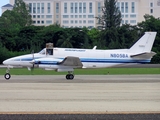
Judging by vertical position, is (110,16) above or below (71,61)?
above

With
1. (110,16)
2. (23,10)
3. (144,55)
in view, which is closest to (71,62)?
(144,55)

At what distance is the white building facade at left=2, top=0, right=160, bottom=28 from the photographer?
156m

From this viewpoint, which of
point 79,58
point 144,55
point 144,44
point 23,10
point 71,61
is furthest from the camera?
point 23,10

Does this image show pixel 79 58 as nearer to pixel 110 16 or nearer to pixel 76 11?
pixel 110 16

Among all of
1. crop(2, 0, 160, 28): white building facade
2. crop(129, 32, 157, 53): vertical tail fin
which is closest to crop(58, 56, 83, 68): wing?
crop(129, 32, 157, 53): vertical tail fin

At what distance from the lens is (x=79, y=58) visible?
106ft

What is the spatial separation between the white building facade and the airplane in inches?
4808

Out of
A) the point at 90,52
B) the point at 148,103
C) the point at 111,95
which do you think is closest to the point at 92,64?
the point at 90,52

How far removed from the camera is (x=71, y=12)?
158250 millimetres

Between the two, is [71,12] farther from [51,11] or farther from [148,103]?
[148,103]

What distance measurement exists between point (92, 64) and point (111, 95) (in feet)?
49.6

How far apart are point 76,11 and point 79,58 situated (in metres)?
127

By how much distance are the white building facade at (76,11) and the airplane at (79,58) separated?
12213 centimetres
